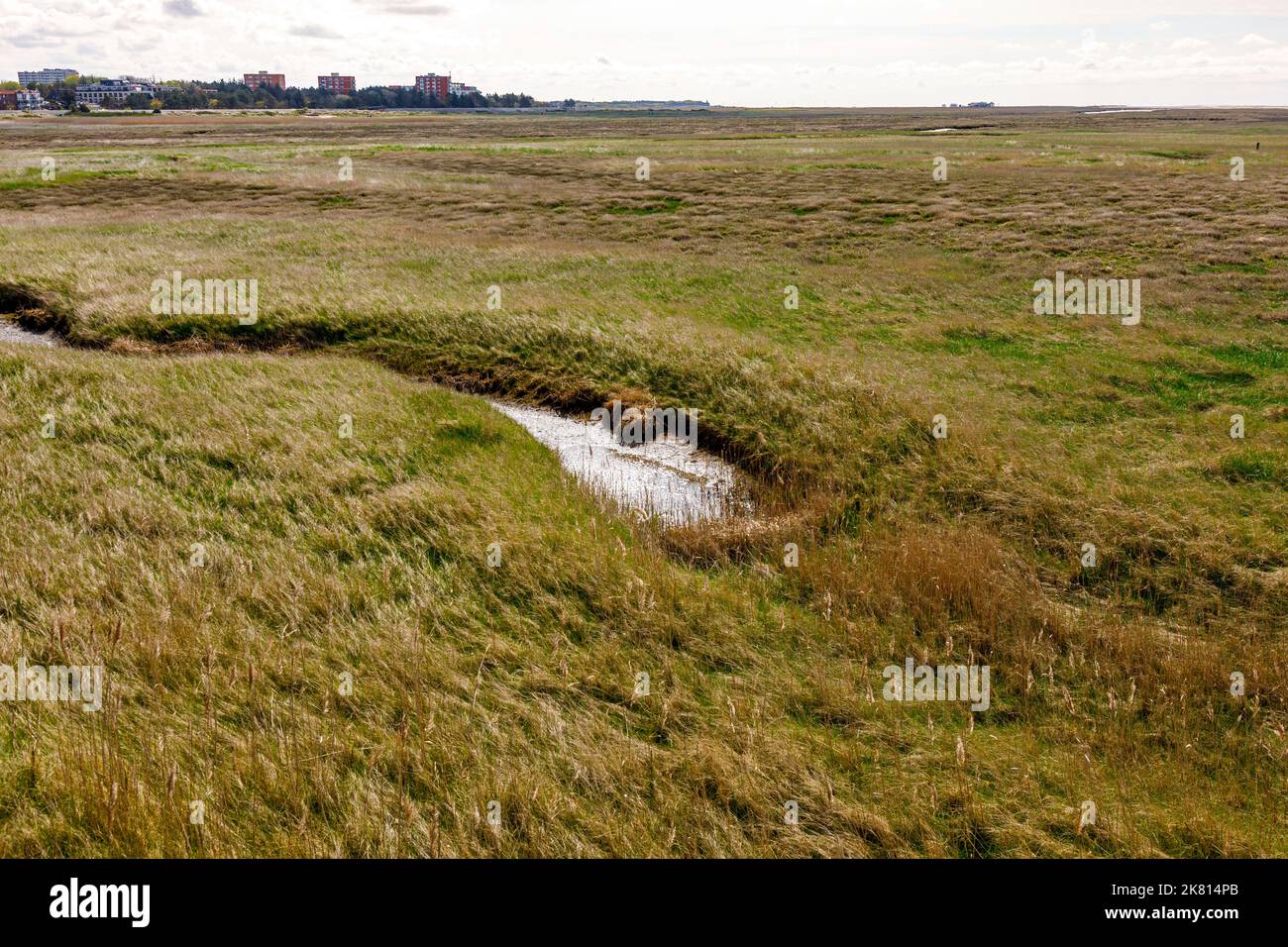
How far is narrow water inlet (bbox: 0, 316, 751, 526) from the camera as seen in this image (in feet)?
41.7

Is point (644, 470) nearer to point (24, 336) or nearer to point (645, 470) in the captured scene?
point (645, 470)

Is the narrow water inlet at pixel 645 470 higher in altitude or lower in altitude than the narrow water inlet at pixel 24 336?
lower

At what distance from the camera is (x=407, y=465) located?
516 inches

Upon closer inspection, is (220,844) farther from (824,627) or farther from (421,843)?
(824,627)

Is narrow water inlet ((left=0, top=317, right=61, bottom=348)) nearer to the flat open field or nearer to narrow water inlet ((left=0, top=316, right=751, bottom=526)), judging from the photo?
the flat open field

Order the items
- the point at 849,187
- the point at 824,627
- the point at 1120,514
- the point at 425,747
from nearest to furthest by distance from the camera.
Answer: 1. the point at 425,747
2. the point at 824,627
3. the point at 1120,514
4. the point at 849,187

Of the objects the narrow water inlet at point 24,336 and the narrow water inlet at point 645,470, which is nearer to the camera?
the narrow water inlet at point 645,470

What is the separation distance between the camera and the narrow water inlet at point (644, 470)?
1270cm

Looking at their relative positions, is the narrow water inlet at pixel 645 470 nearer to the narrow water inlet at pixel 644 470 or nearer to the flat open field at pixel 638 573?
the narrow water inlet at pixel 644 470

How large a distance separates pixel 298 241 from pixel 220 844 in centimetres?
3285

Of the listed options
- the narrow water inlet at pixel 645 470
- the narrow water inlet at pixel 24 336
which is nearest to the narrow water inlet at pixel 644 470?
the narrow water inlet at pixel 645 470

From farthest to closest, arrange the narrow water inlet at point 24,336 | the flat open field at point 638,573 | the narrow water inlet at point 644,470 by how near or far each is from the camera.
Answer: the narrow water inlet at point 24,336 < the narrow water inlet at point 644,470 < the flat open field at point 638,573

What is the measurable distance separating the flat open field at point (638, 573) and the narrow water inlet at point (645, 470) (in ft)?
1.93
